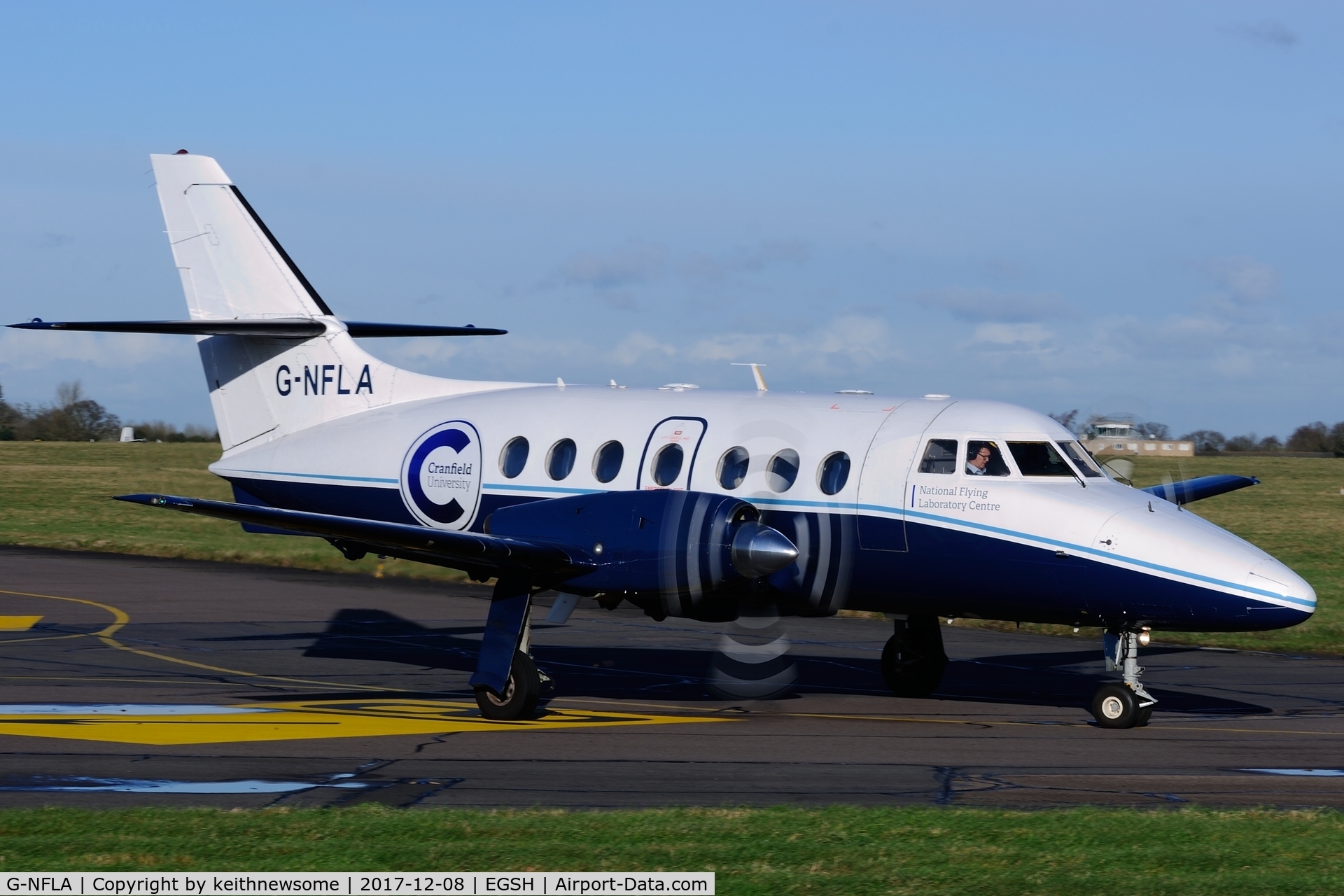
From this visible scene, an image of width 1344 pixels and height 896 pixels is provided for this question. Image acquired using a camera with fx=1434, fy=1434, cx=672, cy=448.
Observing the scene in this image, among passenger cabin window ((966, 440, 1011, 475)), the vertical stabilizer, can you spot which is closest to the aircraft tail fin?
the vertical stabilizer

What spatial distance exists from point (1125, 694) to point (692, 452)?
525cm

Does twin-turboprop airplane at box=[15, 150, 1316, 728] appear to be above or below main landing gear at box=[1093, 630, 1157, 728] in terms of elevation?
above

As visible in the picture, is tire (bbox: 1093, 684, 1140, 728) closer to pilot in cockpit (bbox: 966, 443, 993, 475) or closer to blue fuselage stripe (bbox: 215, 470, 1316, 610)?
blue fuselage stripe (bbox: 215, 470, 1316, 610)

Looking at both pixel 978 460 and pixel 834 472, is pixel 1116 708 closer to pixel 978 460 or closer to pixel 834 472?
pixel 978 460

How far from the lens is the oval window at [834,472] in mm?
15406


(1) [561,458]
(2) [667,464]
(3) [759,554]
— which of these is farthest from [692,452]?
(3) [759,554]

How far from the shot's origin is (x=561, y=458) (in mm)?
16969

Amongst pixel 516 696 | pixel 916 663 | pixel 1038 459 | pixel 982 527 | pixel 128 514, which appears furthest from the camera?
pixel 128 514

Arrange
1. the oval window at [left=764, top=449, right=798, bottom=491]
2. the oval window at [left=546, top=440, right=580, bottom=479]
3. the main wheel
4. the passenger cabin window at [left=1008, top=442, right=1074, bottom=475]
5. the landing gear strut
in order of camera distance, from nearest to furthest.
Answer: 1. the passenger cabin window at [left=1008, top=442, right=1074, bottom=475]
2. the main wheel
3. the oval window at [left=764, top=449, right=798, bottom=491]
4. the oval window at [left=546, top=440, right=580, bottom=479]
5. the landing gear strut

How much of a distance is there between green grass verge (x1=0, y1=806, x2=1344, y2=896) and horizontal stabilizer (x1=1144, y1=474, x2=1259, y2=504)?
8.68 metres

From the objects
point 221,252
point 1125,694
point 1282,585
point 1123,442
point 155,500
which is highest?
point 221,252

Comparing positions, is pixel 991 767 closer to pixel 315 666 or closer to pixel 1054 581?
pixel 1054 581

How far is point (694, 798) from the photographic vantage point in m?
10.9

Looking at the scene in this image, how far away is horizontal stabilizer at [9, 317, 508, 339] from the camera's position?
1806 centimetres
